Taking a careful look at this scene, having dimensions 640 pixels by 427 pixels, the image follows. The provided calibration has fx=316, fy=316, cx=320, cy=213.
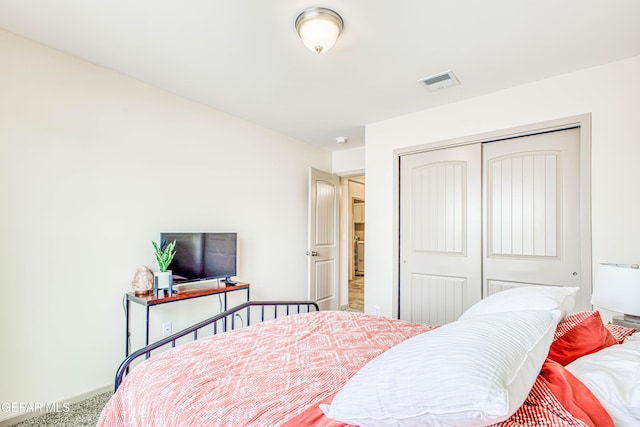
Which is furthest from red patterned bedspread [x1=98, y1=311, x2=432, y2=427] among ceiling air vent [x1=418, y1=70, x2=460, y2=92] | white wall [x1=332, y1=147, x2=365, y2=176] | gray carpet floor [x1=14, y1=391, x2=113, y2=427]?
white wall [x1=332, y1=147, x2=365, y2=176]

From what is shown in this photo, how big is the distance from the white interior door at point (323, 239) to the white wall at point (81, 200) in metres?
1.25

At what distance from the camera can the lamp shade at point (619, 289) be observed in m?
1.63

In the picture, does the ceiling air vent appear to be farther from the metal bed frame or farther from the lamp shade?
the metal bed frame

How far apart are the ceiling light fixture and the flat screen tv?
1916 millimetres

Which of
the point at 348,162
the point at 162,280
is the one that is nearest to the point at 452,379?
the point at 162,280

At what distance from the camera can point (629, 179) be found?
87.0 inches

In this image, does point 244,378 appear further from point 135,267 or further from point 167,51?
point 167,51

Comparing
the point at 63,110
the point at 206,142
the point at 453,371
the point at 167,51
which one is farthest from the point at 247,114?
the point at 453,371

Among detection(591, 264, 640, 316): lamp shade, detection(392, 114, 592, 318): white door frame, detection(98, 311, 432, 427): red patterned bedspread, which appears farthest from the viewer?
detection(392, 114, 592, 318): white door frame

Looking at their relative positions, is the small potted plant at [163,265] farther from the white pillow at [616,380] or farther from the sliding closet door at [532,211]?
the sliding closet door at [532,211]

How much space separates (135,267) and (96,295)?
33 centimetres

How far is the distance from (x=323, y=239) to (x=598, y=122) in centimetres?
307

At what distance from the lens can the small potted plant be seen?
2.47 meters

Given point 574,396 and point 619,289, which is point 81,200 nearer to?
point 574,396
